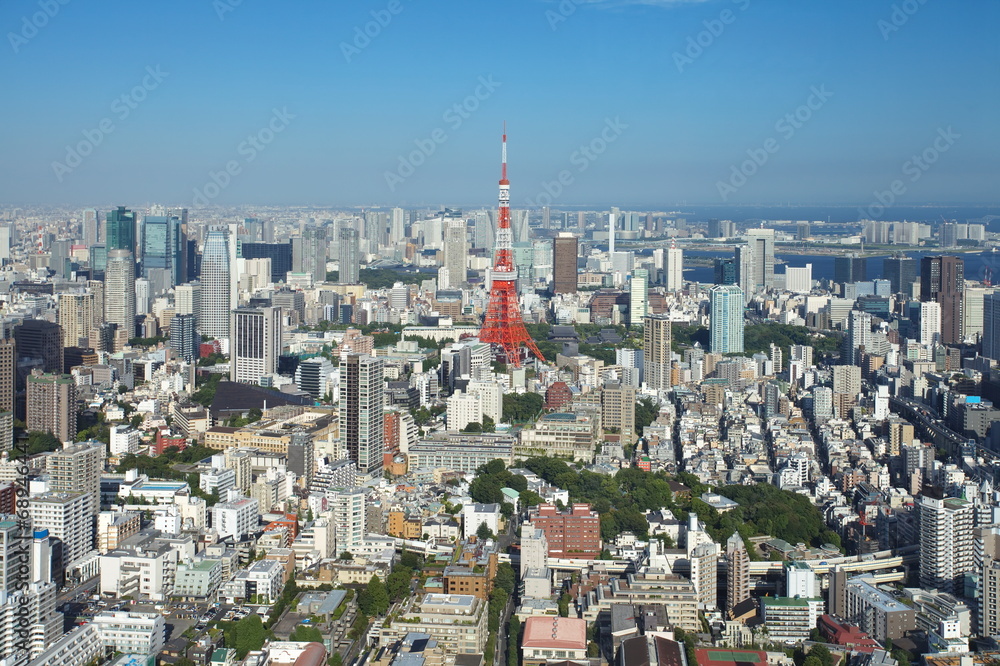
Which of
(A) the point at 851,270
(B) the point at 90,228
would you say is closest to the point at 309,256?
(B) the point at 90,228

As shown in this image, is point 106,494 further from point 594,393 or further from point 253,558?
point 594,393

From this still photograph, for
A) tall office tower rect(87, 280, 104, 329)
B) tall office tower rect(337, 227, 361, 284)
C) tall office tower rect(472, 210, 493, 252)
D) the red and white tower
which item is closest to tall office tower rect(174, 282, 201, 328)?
tall office tower rect(87, 280, 104, 329)

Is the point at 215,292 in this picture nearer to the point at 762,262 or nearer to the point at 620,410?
the point at 620,410

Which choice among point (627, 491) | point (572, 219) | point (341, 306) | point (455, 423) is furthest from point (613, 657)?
point (572, 219)

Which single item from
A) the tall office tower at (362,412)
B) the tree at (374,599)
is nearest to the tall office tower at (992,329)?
the tall office tower at (362,412)

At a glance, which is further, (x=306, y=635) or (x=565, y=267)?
(x=565, y=267)

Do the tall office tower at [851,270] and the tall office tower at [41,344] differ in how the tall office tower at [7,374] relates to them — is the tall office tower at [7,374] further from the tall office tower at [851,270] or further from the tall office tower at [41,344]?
the tall office tower at [851,270]

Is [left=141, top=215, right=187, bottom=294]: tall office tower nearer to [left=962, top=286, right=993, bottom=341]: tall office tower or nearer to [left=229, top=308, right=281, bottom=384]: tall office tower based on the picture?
[left=229, top=308, right=281, bottom=384]: tall office tower
